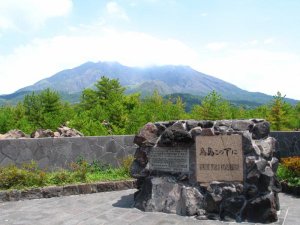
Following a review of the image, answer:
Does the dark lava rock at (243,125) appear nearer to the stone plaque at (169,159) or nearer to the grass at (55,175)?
the stone plaque at (169,159)

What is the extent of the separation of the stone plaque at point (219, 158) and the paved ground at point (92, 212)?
0.95 meters

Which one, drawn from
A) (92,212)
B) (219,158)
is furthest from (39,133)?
(219,158)

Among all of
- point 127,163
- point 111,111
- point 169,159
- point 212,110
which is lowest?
point 127,163

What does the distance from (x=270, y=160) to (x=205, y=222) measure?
Result: 6.07ft

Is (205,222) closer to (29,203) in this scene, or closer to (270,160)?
(270,160)

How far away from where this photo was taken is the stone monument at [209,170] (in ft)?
24.4

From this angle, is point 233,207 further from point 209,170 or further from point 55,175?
point 55,175

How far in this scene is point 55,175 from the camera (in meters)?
10.8

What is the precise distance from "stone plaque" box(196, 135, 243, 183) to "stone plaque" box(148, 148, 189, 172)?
1.06ft

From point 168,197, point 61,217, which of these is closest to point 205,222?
point 168,197

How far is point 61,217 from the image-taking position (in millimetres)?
7777

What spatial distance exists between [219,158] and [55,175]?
5.16 meters

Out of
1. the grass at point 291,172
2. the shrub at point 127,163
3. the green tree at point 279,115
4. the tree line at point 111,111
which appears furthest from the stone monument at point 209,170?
the green tree at point 279,115

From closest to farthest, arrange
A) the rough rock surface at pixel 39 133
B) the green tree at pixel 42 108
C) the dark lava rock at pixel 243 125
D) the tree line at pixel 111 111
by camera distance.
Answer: the dark lava rock at pixel 243 125
the rough rock surface at pixel 39 133
the tree line at pixel 111 111
the green tree at pixel 42 108
